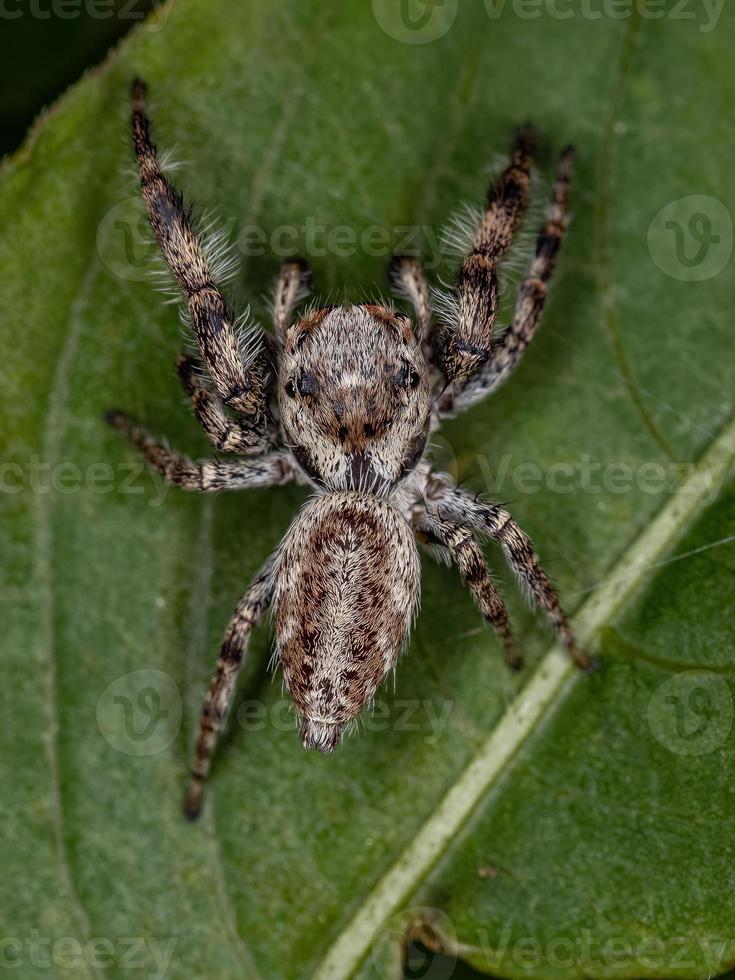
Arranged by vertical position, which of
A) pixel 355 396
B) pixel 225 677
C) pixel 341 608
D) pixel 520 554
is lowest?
pixel 225 677

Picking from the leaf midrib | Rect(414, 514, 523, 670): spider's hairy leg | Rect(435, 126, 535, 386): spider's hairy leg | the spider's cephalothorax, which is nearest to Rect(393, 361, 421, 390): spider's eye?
the spider's cephalothorax

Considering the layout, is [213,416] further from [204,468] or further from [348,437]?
[348,437]

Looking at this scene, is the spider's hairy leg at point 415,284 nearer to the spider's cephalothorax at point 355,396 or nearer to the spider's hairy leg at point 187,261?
the spider's cephalothorax at point 355,396

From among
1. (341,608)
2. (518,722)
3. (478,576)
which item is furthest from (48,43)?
(518,722)

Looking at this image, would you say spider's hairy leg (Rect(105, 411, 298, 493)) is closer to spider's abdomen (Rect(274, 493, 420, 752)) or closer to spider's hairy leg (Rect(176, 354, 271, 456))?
spider's hairy leg (Rect(176, 354, 271, 456))

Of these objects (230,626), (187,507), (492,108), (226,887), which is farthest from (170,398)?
(226,887)

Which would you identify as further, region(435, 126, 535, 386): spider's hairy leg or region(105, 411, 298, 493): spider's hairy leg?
region(105, 411, 298, 493): spider's hairy leg

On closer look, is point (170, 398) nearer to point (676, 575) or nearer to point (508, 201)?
point (508, 201)
